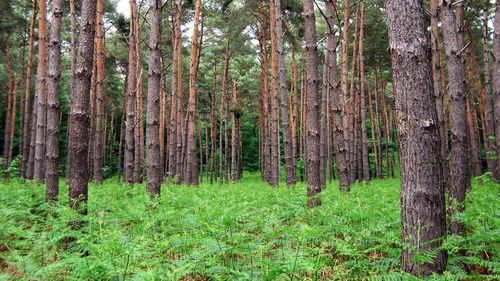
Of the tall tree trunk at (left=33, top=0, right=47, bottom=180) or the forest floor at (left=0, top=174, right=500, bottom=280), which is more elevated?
the tall tree trunk at (left=33, top=0, right=47, bottom=180)

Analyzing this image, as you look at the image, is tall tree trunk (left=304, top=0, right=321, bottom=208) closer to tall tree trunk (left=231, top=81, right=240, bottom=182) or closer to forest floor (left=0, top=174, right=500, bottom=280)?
forest floor (left=0, top=174, right=500, bottom=280)

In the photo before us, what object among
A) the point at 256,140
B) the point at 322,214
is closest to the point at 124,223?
the point at 322,214

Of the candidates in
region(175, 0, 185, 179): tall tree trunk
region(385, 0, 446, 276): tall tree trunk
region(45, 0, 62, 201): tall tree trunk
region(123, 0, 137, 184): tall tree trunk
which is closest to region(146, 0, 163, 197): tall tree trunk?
region(45, 0, 62, 201): tall tree trunk

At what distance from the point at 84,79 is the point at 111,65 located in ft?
71.5

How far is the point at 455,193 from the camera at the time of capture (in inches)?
212

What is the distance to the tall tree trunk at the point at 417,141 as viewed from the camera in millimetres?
3133

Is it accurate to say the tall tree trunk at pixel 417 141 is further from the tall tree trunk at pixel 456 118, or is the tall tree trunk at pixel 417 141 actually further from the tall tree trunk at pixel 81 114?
the tall tree trunk at pixel 81 114

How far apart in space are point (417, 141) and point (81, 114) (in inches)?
167

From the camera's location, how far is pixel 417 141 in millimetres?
3152

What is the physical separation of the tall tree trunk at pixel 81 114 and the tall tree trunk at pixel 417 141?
401cm

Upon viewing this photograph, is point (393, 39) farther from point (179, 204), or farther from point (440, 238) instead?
point (179, 204)

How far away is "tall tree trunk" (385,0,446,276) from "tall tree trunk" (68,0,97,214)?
4006 mm

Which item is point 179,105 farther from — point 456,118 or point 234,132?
point 456,118

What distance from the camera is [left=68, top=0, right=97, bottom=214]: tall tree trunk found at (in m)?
5.04
